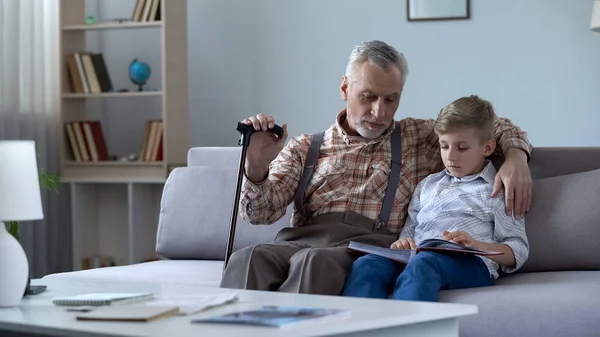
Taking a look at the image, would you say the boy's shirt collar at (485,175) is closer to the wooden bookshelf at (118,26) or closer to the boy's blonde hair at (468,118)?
the boy's blonde hair at (468,118)

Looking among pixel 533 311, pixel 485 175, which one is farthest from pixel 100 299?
pixel 485 175

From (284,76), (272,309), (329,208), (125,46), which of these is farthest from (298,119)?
(272,309)

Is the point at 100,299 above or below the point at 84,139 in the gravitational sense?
below

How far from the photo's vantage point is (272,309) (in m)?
1.71

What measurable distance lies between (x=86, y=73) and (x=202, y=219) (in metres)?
2.07

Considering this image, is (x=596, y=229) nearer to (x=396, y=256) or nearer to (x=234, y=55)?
(x=396, y=256)

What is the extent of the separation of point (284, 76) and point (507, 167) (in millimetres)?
2546

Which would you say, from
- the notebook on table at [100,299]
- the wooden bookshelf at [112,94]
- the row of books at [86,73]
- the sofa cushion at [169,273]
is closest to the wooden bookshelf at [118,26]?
the row of books at [86,73]

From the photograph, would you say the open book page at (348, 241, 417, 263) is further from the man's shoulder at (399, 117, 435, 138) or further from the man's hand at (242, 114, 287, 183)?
the man's shoulder at (399, 117, 435, 138)

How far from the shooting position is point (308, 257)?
2.41 metres

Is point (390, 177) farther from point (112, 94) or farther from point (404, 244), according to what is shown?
point (112, 94)

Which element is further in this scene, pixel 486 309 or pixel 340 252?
pixel 340 252

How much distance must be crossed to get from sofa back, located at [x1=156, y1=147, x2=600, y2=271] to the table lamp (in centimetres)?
105

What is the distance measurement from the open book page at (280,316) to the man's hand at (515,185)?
1014 millimetres
